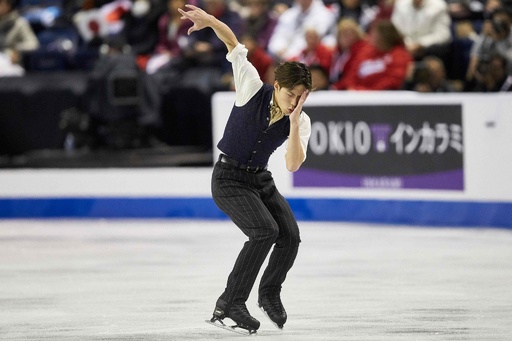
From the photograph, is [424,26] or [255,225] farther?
[424,26]

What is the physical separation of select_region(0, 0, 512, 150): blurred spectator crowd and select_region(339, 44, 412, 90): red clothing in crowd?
11 mm

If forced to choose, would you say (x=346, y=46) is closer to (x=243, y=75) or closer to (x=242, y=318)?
(x=243, y=75)

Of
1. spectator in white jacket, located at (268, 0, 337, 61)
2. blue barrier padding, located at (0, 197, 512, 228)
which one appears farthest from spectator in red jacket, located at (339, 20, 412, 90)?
blue barrier padding, located at (0, 197, 512, 228)

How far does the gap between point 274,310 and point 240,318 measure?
232mm

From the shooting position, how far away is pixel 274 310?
21.3 feet

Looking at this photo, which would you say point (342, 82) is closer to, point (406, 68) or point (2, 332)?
point (406, 68)

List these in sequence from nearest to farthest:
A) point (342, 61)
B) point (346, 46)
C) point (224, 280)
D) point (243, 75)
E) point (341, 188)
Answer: point (243, 75) → point (224, 280) → point (341, 188) → point (346, 46) → point (342, 61)

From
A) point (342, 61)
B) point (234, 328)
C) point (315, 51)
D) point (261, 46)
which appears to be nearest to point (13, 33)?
point (261, 46)

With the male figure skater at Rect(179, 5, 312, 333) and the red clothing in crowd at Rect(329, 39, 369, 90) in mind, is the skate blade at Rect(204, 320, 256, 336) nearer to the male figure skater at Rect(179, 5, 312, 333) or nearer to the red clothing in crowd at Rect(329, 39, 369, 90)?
the male figure skater at Rect(179, 5, 312, 333)

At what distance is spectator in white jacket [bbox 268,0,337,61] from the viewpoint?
14039mm

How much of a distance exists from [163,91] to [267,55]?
135 centimetres

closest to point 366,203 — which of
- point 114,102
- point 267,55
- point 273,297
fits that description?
point 267,55

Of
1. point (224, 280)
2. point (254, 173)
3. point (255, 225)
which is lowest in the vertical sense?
point (224, 280)

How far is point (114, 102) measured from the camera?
1398cm
